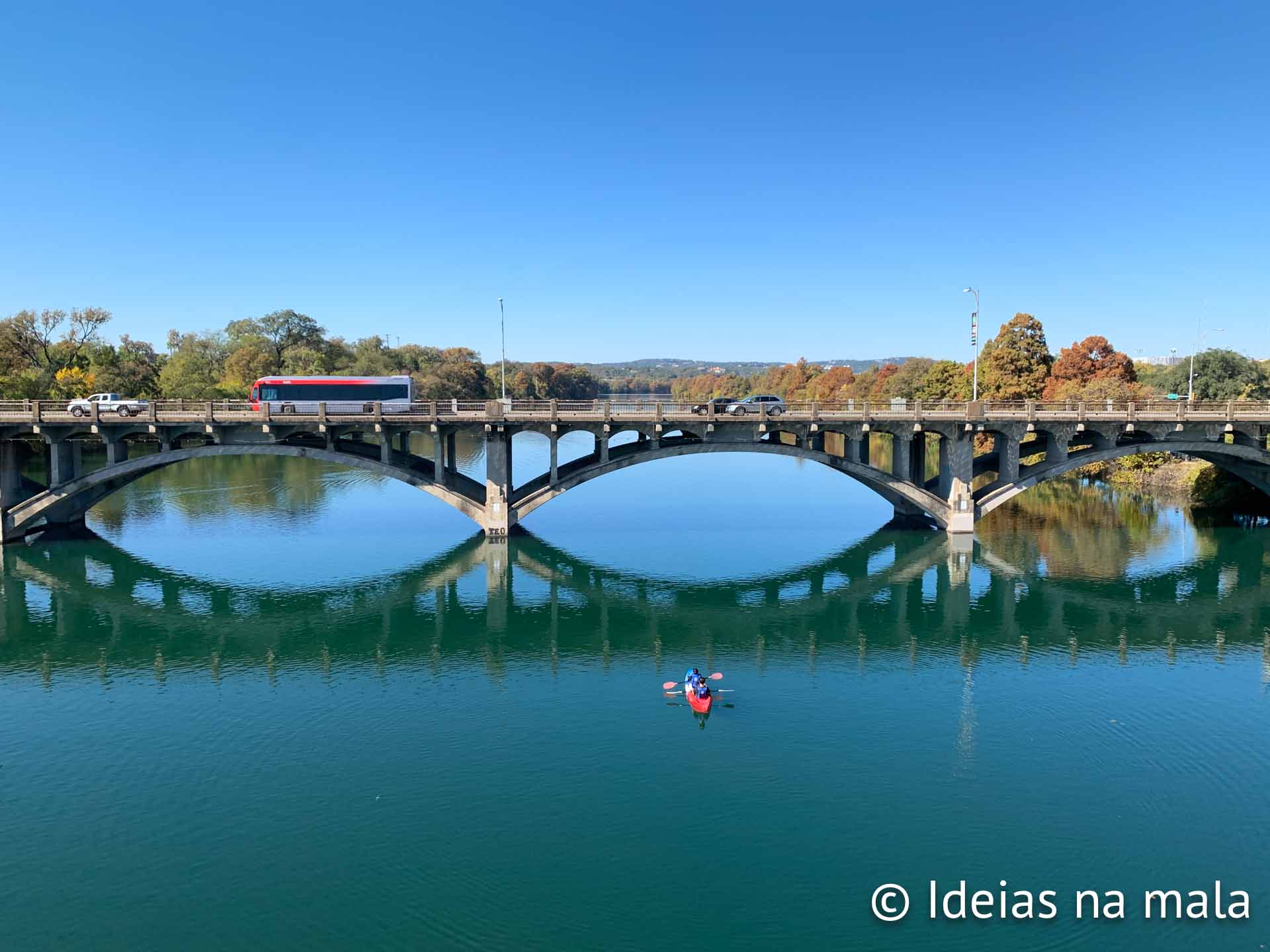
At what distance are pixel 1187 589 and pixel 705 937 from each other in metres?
42.1

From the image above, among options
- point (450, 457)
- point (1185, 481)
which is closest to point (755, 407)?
point (450, 457)

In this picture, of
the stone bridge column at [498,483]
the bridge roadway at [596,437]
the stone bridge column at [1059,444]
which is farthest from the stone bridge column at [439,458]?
the stone bridge column at [1059,444]

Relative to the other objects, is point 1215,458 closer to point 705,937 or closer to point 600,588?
point 600,588

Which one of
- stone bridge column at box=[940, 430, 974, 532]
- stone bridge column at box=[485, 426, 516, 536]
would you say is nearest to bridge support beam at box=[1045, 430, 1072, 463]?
stone bridge column at box=[940, 430, 974, 532]

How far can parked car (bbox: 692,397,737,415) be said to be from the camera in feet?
175

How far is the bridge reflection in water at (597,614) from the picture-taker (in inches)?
1404

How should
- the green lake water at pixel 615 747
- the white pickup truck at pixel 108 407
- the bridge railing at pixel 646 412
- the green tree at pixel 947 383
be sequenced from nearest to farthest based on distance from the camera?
the green lake water at pixel 615 747 < the bridge railing at pixel 646 412 < the white pickup truck at pixel 108 407 < the green tree at pixel 947 383

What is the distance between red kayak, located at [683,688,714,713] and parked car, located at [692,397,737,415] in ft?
87.6

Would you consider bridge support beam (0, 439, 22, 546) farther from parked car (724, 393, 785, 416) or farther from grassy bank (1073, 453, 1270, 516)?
grassy bank (1073, 453, 1270, 516)

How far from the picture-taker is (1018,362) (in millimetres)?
97125

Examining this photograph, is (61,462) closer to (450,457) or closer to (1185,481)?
(450,457)

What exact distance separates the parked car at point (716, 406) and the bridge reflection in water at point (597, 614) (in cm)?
1131

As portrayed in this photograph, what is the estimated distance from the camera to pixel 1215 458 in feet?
193

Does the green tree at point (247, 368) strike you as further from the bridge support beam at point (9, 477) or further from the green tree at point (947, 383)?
the green tree at point (947, 383)
